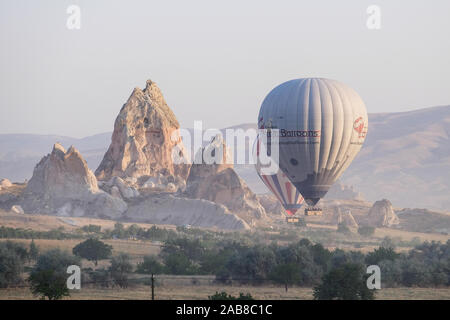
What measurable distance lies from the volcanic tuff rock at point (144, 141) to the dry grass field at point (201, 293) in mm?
76751

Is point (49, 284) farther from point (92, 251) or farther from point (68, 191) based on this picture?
point (68, 191)

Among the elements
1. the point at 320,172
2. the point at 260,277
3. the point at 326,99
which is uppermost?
the point at 326,99

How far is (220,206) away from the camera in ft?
358

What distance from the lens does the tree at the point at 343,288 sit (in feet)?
134

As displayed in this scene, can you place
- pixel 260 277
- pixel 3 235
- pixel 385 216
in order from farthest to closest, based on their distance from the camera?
pixel 385 216, pixel 3 235, pixel 260 277

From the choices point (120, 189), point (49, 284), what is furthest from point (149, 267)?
point (120, 189)

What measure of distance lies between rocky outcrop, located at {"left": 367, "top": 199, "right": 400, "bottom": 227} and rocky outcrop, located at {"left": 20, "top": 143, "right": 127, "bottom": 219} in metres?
38.0

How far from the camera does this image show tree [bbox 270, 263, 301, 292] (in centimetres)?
4841

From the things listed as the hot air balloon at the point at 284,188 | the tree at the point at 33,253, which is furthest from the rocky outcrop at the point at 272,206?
the tree at the point at 33,253

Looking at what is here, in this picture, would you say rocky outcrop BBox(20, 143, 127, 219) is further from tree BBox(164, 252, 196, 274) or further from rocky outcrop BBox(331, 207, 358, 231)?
tree BBox(164, 252, 196, 274)

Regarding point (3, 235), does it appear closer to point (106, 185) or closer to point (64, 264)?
point (64, 264)
